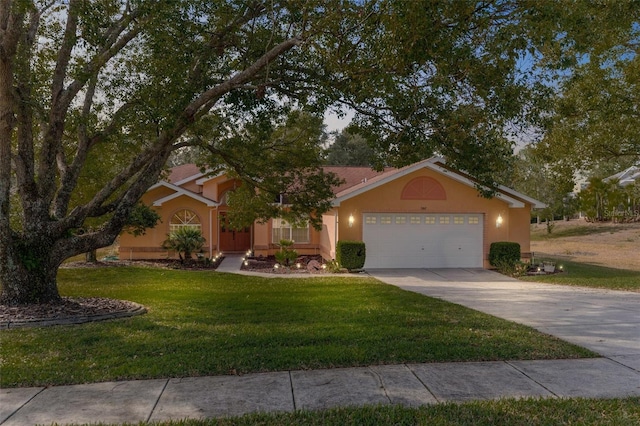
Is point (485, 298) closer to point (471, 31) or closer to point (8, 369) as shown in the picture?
point (471, 31)

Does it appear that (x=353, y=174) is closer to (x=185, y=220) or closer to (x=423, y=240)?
(x=423, y=240)

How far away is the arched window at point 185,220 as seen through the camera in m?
21.2

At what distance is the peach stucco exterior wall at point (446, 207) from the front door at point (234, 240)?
323 inches

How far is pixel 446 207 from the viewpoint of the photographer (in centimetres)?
1819

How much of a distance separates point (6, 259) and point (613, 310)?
12557 millimetres

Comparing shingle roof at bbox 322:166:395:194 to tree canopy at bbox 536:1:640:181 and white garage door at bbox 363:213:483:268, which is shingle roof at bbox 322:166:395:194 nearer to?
white garage door at bbox 363:213:483:268

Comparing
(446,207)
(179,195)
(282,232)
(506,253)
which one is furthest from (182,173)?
(506,253)

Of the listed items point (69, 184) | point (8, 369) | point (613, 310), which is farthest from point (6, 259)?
point (613, 310)

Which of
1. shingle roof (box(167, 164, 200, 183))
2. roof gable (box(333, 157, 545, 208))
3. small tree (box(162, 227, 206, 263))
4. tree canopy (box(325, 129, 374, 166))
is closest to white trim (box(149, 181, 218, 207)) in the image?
small tree (box(162, 227, 206, 263))

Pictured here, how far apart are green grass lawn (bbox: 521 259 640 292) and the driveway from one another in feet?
3.32

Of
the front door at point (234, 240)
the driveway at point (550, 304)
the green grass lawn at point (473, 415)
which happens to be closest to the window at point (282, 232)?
the front door at point (234, 240)

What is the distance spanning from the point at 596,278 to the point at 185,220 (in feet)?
55.9

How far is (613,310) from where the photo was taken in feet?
32.7

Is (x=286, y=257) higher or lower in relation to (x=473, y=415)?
higher
